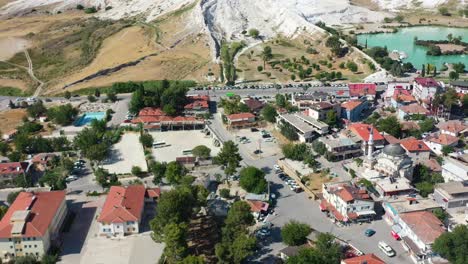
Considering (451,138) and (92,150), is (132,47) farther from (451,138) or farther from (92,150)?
(451,138)

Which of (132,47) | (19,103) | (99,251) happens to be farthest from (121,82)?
(99,251)

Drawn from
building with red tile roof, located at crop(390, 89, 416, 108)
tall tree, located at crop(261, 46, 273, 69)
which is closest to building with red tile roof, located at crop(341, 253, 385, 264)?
building with red tile roof, located at crop(390, 89, 416, 108)

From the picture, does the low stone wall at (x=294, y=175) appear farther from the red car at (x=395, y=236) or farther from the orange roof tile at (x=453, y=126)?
the orange roof tile at (x=453, y=126)

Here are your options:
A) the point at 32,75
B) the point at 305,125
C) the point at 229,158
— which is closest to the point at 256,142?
the point at 305,125

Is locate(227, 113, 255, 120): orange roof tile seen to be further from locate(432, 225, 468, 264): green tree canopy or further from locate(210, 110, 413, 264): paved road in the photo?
locate(432, 225, 468, 264): green tree canopy

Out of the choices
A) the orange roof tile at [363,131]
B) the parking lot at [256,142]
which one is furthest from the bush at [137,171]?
the orange roof tile at [363,131]

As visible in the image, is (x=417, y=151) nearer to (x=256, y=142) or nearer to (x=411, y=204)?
(x=411, y=204)

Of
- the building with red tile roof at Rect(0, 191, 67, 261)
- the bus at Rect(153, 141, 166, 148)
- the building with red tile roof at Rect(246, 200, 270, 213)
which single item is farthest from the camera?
the bus at Rect(153, 141, 166, 148)
